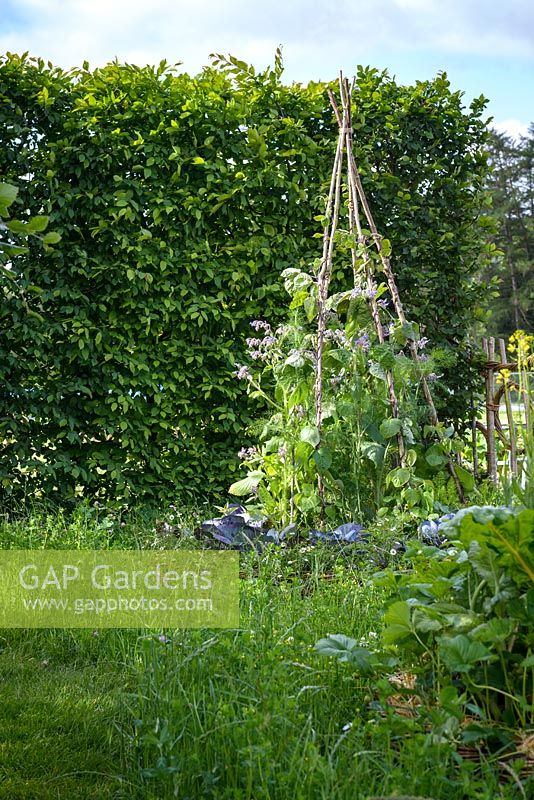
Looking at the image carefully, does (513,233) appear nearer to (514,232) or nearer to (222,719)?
(514,232)

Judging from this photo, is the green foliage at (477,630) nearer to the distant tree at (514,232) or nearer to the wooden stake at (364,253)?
the wooden stake at (364,253)

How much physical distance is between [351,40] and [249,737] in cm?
667

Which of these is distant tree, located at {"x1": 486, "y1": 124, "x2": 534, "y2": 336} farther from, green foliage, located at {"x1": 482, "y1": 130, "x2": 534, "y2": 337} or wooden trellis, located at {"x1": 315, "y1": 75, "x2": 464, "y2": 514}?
wooden trellis, located at {"x1": 315, "y1": 75, "x2": 464, "y2": 514}

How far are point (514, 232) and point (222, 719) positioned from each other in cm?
3293

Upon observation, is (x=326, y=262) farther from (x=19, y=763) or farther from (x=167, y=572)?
(x=19, y=763)

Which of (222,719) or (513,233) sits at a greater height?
(513,233)

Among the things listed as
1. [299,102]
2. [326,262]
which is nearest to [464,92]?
[299,102]

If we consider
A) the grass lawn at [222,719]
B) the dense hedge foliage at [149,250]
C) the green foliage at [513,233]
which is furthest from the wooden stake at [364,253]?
the green foliage at [513,233]

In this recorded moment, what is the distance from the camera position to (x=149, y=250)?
15.8 feet

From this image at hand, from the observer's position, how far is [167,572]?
→ 348 centimetres

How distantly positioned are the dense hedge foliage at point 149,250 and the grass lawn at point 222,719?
1.93 metres

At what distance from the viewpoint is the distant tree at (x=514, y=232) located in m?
30.7

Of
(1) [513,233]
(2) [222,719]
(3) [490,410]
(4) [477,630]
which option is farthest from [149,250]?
(1) [513,233]

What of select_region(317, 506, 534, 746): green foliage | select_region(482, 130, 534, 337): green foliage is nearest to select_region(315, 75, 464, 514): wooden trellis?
select_region(317, 506, 534, 746): green foliage
